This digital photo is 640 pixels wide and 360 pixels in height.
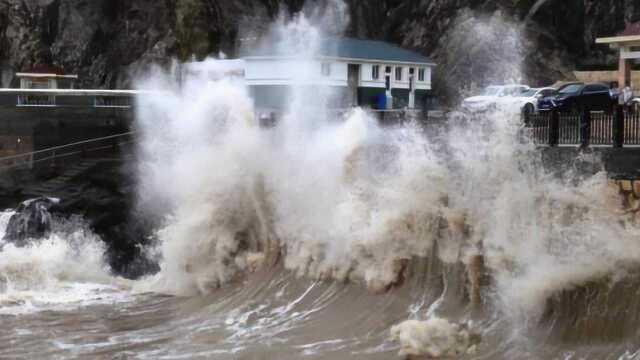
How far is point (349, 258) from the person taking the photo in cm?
1650

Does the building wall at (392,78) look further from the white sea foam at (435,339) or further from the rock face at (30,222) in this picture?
the white sea foam at (435,339)

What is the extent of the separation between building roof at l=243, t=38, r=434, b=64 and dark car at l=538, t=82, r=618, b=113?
10.3 metres

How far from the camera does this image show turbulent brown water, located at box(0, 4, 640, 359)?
13312 mm

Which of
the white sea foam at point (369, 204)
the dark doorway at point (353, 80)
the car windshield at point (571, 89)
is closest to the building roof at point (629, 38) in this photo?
the car windshield at point (571, 89)

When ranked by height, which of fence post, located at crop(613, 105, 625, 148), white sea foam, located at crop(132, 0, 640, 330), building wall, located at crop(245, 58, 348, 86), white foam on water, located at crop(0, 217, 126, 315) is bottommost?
white foam on water, located at crop(0, 217, 126, 315)

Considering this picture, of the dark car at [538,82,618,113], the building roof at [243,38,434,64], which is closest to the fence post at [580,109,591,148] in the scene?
the dark car at [538,82,618,113]

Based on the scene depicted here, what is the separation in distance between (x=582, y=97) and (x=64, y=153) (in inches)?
600

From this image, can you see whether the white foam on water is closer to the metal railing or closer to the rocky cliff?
the metal railing

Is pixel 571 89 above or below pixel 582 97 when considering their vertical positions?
above

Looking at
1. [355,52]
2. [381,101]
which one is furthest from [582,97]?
[355,52]

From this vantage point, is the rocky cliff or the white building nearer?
the white building

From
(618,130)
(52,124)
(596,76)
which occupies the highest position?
(596,76)

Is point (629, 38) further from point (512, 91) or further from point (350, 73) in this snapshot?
point (350, 73)

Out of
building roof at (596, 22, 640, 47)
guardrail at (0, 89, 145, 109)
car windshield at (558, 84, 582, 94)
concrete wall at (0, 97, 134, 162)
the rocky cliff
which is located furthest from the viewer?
the rocky cliff
